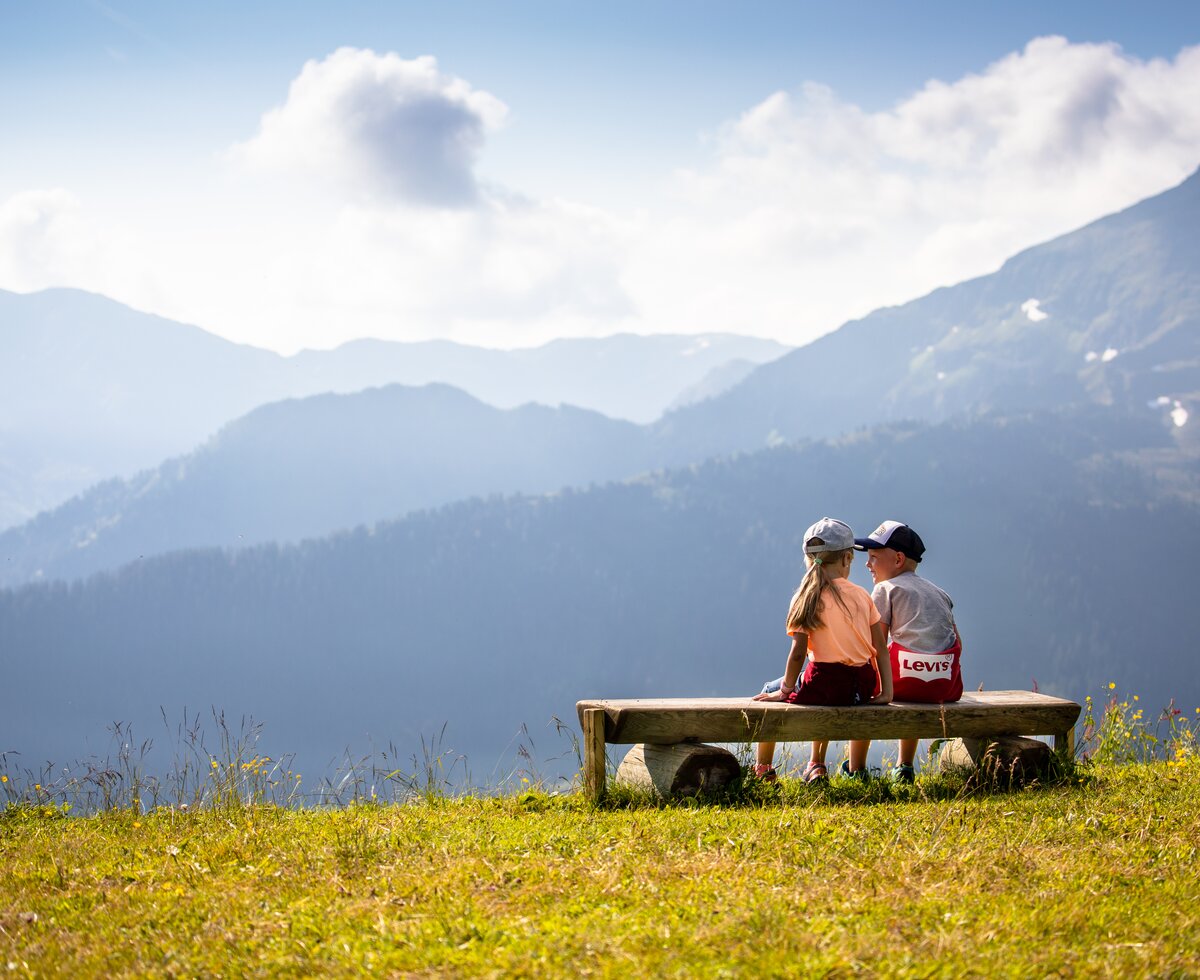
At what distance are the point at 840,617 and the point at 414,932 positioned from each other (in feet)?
12.2

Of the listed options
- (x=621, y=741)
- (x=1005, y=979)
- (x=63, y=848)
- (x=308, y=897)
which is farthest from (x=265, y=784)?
(x=1005, y=979)

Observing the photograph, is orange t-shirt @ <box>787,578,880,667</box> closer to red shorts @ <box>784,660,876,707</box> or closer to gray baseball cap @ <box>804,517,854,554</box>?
red shorts @ <box>784,660,876,707</box>

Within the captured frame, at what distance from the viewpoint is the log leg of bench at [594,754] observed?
6.61m

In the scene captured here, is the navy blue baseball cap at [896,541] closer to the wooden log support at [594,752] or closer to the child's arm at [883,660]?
the child's arm at [883,660]

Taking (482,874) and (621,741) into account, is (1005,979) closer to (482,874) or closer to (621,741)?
(482,874)

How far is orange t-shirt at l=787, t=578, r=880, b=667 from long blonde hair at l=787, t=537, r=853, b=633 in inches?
1.0

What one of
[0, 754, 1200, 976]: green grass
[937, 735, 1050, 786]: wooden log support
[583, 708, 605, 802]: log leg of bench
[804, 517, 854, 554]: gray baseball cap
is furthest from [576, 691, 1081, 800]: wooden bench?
[804, 517, 854, 554]: gray baseball cap

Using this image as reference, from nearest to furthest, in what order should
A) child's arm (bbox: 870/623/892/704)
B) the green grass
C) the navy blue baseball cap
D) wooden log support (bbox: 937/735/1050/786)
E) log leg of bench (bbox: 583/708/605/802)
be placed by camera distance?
the green grass < log leg of bench (bbox: 583/708/605/802) < child's arm (bbox: 870/623/892/704) < wooden log support (bbox: 937/735/1050/786) < the navy blue baseball cap

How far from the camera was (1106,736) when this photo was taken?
838cm

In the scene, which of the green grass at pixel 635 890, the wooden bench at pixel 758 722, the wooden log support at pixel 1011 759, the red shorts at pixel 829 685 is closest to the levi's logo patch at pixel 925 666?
the wooden bench at pixel 758 722

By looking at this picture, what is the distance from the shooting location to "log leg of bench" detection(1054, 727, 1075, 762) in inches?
290

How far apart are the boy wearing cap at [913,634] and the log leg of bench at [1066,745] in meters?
0.74

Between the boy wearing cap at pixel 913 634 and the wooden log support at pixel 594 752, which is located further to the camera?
the boy wearing cap at pixel 913 634

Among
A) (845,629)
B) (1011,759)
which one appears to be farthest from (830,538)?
(1011,759)
